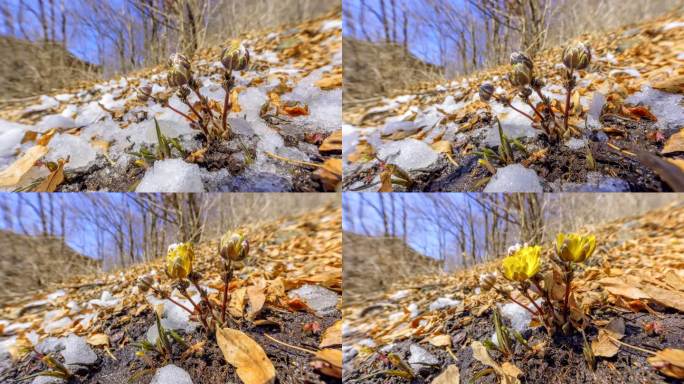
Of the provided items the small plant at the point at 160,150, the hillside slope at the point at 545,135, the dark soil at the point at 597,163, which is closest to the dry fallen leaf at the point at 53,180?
the small plant at the point at 160,150

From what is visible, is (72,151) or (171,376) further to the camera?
(72,151)

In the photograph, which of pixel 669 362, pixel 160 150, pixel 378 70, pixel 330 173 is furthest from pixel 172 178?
pixel 669 362

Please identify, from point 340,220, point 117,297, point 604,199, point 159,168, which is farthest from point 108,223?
point 604,199

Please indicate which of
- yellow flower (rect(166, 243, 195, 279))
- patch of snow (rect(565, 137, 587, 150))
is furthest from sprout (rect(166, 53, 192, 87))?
patch of snow (rect(565, 137, 587, 150))

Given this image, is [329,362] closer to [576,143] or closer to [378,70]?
[576,143]

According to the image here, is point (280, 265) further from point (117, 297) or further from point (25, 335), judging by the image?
point (25, 335)

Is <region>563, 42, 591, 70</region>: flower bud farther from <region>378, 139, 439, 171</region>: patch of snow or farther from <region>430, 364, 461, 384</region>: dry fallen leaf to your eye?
<region>430, 364, 461, 384</region>: dry fallen leaf
